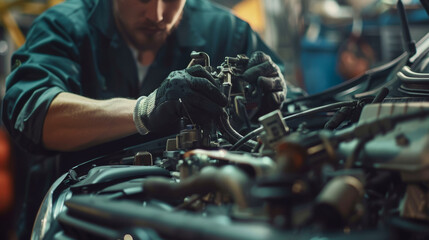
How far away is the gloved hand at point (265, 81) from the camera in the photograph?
1052mm

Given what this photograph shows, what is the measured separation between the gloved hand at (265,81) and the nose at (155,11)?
0.38 metres

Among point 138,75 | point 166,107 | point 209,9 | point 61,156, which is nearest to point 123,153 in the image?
point 166,107

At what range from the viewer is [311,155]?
56cm

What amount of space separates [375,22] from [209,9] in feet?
12.1

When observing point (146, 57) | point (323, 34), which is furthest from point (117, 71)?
point (323, 34)

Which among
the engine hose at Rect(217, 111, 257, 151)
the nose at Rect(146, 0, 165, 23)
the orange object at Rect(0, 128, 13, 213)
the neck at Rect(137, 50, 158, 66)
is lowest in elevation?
the orange object at Rect(0, 128, 13, 213)

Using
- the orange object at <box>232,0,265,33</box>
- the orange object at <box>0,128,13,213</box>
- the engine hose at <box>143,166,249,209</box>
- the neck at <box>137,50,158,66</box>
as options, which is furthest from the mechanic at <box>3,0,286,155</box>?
the orange object at <box>232,0,265,33</box>

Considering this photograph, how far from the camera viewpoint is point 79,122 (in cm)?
145

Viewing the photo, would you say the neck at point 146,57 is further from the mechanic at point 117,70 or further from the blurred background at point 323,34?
the blurred background at point 323,34

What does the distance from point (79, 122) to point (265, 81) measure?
0.73 metres

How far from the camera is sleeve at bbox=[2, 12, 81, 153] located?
1.40 m

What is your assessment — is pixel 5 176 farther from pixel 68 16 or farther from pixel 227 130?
pixel 227 130

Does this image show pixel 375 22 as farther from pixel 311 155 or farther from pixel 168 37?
pixel 311 155

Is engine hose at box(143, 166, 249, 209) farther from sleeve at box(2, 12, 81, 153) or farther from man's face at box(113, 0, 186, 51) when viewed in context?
sleeve at box(2, 12, 81, 153)
